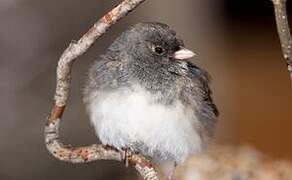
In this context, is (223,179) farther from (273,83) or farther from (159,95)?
(273,83)

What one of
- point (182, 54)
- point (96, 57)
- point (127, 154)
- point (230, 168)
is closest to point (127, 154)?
point (127, 154)

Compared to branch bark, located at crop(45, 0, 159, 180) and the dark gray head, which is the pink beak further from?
branch bark, located at crop(45, 0, 159, 180)

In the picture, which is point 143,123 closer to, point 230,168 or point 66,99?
point 66,99

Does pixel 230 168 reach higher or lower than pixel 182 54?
lower

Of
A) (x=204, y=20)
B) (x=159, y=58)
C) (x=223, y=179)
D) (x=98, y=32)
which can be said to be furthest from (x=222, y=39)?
(x=98, y=32)

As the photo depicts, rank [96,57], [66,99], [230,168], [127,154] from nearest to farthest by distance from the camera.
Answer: [66,99], [127,154], [230,168], [96,57]
